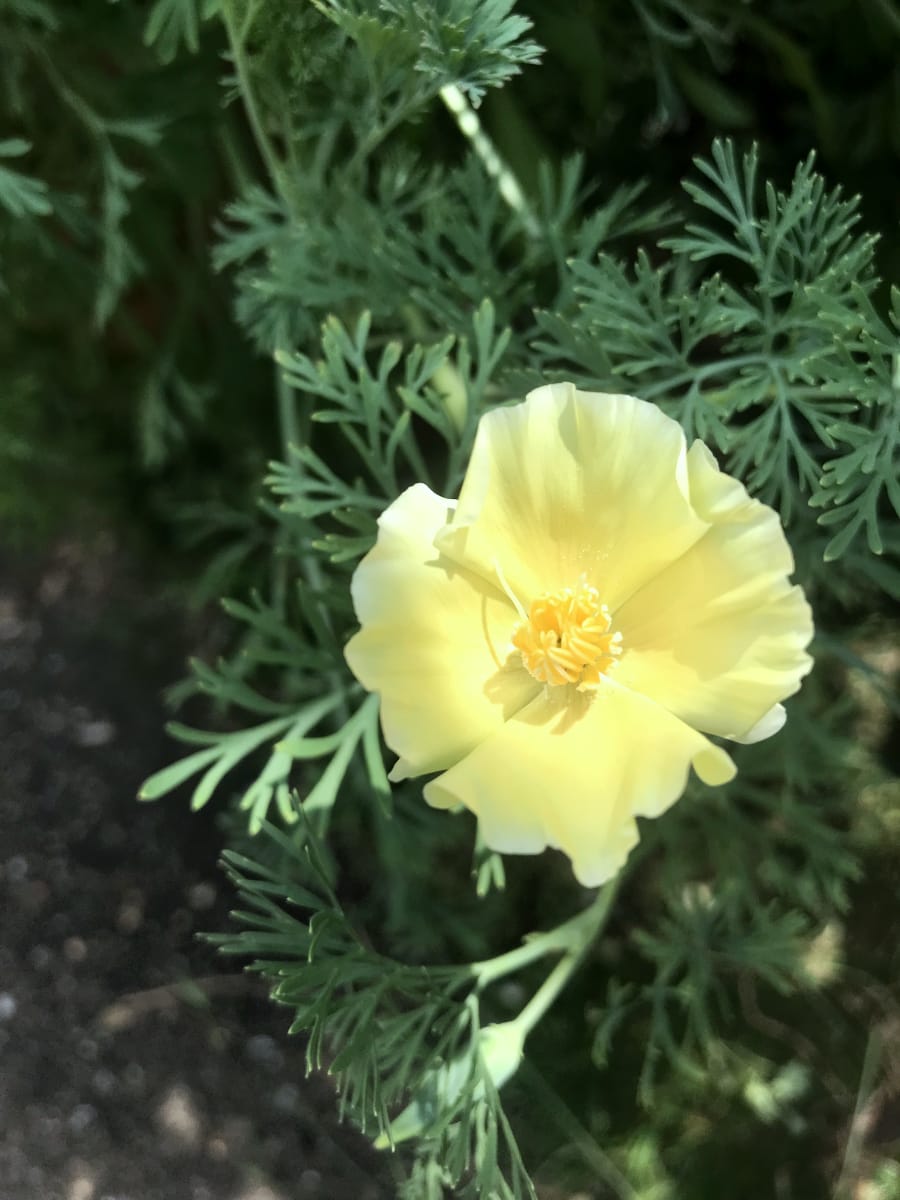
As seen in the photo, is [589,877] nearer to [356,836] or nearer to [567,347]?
[567,347]

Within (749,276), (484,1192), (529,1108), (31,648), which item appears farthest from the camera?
(31,648)

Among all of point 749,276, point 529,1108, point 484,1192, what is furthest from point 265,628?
point 749,276

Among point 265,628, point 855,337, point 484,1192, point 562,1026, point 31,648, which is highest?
point 855,337

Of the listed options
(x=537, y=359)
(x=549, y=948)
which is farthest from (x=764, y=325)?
(x=549, y=948)

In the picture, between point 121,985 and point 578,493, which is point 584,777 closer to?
point 578,493

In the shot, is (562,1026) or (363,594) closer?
(363,594)

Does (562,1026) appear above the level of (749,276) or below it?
below

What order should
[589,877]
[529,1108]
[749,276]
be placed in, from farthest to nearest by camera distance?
[749,276], [529,1108], [589,877]
